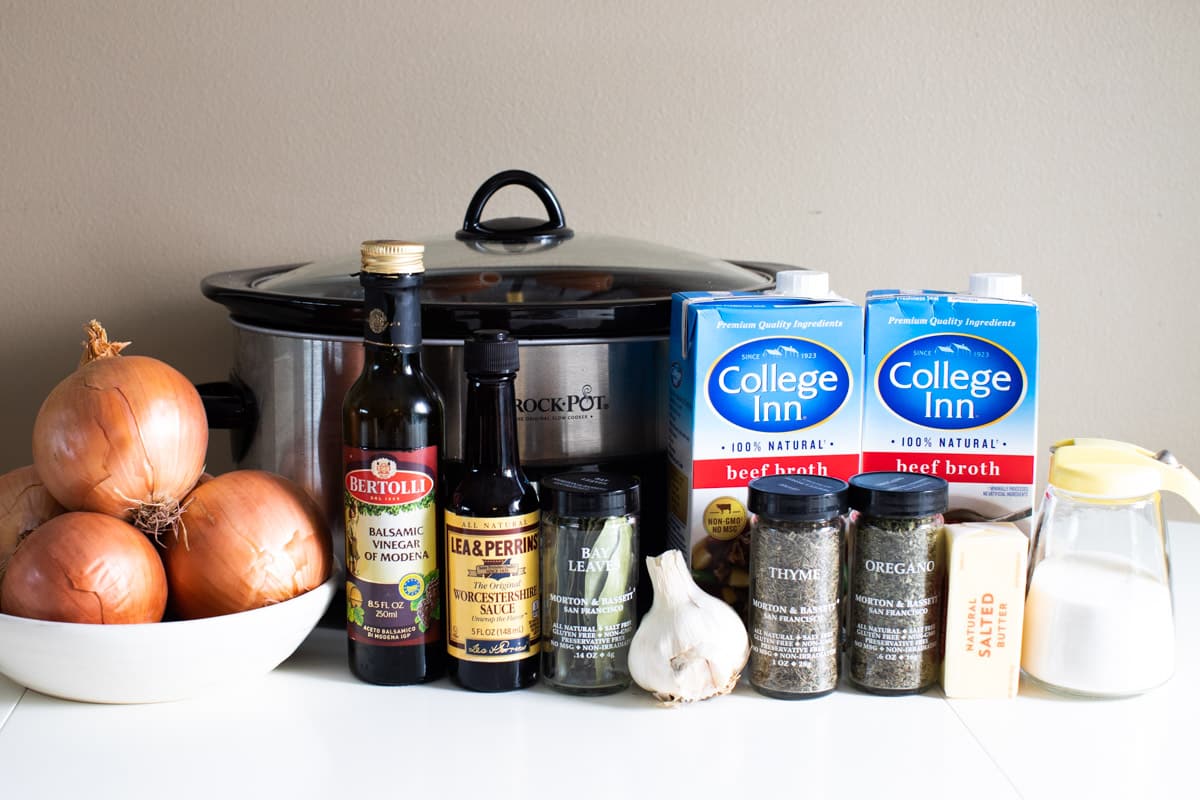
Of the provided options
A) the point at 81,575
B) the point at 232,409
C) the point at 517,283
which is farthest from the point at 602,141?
the point at 81,575

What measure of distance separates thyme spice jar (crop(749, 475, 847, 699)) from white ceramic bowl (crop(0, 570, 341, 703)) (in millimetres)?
320

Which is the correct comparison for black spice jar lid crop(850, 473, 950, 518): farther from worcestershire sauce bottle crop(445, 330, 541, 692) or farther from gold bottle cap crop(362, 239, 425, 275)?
gold bottle cap crop(362, 239, 425, 275)

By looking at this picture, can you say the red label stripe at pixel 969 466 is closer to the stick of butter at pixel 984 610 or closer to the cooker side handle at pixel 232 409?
the stick of butter at pixel 984 610

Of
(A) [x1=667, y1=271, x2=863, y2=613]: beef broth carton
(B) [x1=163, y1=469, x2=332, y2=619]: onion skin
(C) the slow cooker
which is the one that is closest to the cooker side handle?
(C) the slow cooker

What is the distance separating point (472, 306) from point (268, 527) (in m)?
0.22

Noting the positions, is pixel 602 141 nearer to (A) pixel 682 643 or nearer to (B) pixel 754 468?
(B) pixel 754 468

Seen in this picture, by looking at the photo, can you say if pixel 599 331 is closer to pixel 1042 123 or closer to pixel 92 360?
pixel 92 360

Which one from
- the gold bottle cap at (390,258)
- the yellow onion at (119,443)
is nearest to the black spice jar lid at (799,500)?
the gold bottle cap at (390,258)

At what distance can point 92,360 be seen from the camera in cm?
87

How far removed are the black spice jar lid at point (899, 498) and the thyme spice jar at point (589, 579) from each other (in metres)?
0.15

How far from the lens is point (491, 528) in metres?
0.80

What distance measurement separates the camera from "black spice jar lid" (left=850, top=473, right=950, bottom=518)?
79 centimetres

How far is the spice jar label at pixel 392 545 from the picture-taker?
80 centimetres

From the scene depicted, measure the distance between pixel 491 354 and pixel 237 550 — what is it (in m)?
0.23
